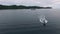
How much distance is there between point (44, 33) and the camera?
69.0 meters

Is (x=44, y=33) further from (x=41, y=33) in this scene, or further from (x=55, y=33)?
(x=55, y=33)

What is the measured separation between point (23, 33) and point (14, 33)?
5.57 meters

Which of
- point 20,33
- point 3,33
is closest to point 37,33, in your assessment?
point 20,33

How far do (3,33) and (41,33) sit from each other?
78.5 ft

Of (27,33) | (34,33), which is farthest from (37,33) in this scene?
(27,33)

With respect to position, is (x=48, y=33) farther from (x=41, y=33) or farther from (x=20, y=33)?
(x=20, y=33)

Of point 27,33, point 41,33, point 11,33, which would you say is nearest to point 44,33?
point 41,33

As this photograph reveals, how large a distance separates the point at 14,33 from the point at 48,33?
2178 cm

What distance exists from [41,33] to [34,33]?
4646 millimetres

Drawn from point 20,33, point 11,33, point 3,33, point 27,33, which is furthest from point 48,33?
point 3,33

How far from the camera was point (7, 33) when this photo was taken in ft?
216

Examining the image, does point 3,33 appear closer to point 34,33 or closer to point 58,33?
point 34,33

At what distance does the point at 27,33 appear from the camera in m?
67.2

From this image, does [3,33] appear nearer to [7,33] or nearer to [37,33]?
[7,33]
